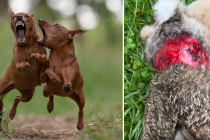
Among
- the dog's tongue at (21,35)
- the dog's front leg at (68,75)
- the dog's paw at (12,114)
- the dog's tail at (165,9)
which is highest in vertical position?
the dog's tail at (165,9)

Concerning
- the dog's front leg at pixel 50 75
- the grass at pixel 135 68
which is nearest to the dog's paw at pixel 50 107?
the dog's front leg at pixel 50 75

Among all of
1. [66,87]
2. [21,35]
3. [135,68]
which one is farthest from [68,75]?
[135,68]

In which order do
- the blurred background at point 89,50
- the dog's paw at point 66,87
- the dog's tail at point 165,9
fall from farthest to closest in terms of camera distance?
the dog's tail at point 165,9, the blurred background at point 89,50, the dog's paw at point 66,87

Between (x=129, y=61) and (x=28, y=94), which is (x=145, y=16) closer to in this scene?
(x=129, y=61)

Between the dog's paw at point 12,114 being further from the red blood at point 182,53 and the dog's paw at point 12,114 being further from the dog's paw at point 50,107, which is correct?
the red blood at point 182,53

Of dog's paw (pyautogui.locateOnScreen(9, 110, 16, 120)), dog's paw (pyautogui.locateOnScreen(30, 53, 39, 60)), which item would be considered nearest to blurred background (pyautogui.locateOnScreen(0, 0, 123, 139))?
dog's paw (pyautogui.locateOnScreen(9, 110, 16, 120))

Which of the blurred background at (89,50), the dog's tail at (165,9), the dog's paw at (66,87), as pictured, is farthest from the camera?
the dog's tail at (165,9)

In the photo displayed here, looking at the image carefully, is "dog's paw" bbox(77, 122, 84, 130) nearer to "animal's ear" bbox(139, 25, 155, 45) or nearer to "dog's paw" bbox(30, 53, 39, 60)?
"dog's paw" bbox(30, 53, 39, 60)
